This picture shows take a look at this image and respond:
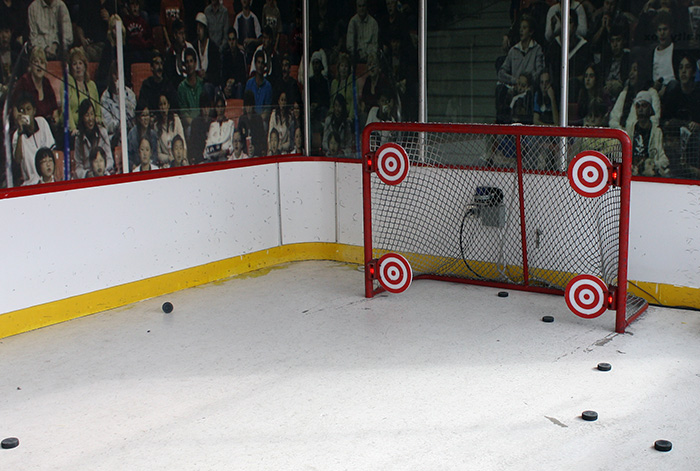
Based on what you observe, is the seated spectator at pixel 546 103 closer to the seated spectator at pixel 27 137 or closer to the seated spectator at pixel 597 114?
the seated spectator at pixel 597 114

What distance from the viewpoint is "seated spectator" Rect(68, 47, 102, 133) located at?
575 centimetres

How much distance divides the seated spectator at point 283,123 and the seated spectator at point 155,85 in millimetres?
1173

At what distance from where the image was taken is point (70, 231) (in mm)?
5836

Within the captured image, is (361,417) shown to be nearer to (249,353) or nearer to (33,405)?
(249,353)

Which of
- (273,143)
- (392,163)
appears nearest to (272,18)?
(273,143)

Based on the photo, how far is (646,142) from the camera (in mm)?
5824

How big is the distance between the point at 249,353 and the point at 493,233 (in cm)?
237

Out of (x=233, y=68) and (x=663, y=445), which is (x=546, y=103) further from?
(x=663, y=445)

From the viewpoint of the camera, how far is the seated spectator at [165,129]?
6.42 metres

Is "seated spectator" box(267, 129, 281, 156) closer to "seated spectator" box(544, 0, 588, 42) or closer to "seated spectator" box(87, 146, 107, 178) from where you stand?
"seated spectator" box(87, 146, 107, 178)

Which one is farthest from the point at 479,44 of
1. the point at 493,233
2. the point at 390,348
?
the point at 390,348

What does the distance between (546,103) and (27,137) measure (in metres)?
3.68

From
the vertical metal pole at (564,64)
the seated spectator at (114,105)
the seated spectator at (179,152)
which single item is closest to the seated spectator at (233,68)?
the seated spectator at (179,152)

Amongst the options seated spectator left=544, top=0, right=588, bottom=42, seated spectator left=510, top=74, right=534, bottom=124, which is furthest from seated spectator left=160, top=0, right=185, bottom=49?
seated spectator left=544, top=0, right=588, bottom=42
